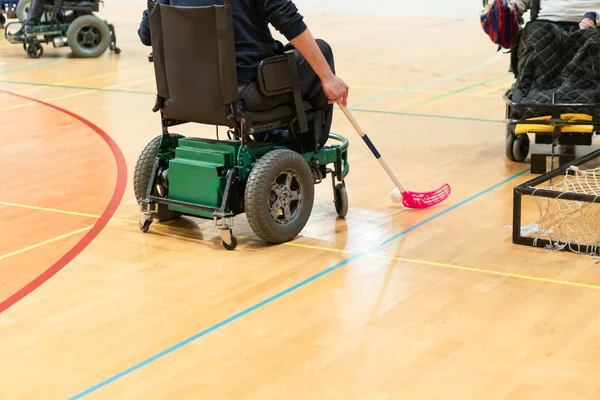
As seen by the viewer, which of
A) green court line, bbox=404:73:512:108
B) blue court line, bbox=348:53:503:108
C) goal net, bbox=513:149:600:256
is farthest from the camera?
blue court line, bbox=348:53:503:108

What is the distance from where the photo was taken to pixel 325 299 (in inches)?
153

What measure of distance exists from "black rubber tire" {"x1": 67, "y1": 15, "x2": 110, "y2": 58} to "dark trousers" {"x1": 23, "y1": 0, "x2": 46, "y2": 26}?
1.25 ft

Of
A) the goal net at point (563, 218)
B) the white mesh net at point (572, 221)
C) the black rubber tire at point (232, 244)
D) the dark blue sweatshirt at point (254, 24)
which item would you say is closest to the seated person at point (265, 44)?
the dark blue sweatshirt at point (254, 24)

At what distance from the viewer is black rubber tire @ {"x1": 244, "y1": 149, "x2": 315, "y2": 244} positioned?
438cm

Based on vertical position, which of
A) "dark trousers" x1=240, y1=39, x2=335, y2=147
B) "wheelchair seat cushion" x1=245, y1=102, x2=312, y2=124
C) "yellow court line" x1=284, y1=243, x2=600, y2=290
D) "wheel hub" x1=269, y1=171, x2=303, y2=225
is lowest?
"yellow court line" x1=284, y1=243, x2=600, y2=290

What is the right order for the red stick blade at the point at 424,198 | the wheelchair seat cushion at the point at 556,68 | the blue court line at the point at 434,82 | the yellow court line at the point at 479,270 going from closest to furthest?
the yellow court line at the point at 479,270 < the red stick blade at the point at 424,198 < the wheelchair seat cushion at the point at 556,68 < the blue court line at the point at 434,82

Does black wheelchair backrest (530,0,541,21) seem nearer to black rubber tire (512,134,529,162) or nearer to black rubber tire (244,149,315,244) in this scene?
black rubber tire (512,134,529,162)

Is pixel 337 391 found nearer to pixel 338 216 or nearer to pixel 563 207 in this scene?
pixel 338 216

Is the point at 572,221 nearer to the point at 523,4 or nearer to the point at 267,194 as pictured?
the point at 267,194

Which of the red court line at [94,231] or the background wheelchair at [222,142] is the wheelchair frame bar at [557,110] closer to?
the background wheelchair at [222,142]

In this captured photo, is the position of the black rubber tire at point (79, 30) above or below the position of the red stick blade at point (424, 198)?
above

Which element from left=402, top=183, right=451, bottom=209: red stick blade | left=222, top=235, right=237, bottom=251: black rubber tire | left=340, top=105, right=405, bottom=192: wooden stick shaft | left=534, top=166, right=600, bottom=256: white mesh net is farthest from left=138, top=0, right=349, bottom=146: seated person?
left=534, top=166, right=600, bottom=256: white mesh net

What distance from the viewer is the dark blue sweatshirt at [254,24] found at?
4.44 m

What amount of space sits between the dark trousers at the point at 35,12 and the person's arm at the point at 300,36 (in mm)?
7071
